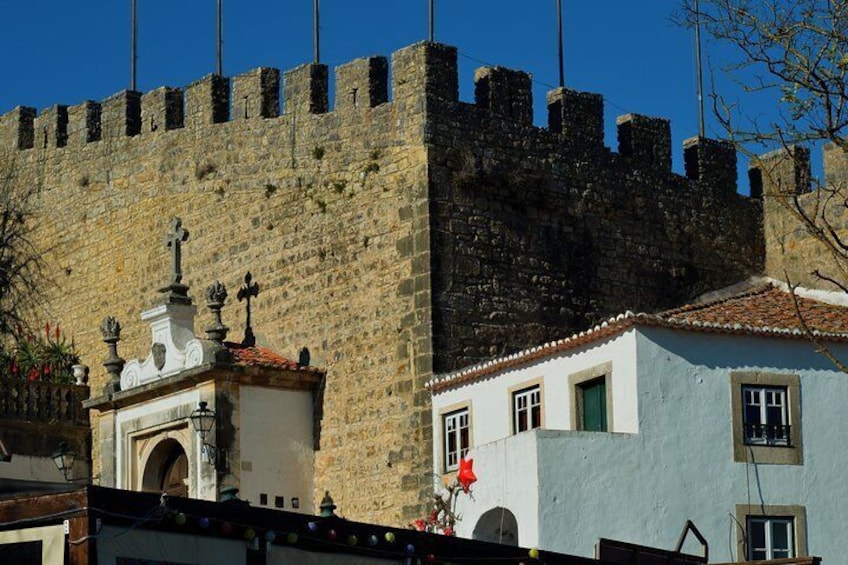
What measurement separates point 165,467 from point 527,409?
642cm

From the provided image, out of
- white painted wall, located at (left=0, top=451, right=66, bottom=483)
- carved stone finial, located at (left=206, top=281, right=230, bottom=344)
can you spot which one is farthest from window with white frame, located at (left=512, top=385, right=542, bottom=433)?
white painted wall, located at (left=0, top=451, right=66, bottom=483)

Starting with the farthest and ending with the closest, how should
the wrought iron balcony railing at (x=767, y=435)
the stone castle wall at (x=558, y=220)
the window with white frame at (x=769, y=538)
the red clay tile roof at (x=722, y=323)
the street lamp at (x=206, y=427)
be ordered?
1. the stone castle wall at (x=558, y=220)
2. the street lamp at (x=206, y=427)
3. the wrought iron balcony railing at (x=767, y=435)
4. the red clay tile roof at (x=722, y=323)
5. the window with white frame at (x=769, y=538)

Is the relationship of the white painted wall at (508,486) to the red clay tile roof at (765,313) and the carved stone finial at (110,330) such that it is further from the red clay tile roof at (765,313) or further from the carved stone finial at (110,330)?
the carved stone finial at (110,330)

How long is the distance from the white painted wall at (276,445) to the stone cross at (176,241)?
3074 millimetres

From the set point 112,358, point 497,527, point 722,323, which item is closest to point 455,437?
point 497,527

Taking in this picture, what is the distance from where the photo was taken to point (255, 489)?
28.4 metres

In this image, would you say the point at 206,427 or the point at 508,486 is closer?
the point at 508,486

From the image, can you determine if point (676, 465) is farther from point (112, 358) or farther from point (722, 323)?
point (112, 358)

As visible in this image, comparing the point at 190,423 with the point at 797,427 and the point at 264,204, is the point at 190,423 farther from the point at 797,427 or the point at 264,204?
the point at 797,427

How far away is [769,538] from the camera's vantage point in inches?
979

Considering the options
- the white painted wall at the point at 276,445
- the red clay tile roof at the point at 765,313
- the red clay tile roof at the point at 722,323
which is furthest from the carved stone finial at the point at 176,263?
the red clay tile roof at the point at 765,313

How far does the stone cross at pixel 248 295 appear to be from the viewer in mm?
30584

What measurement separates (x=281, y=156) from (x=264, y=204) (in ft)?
2.52

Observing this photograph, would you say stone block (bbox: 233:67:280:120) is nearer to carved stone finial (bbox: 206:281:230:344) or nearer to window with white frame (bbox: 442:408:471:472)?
carved stone finial (bbox: 206:281:230:344)
